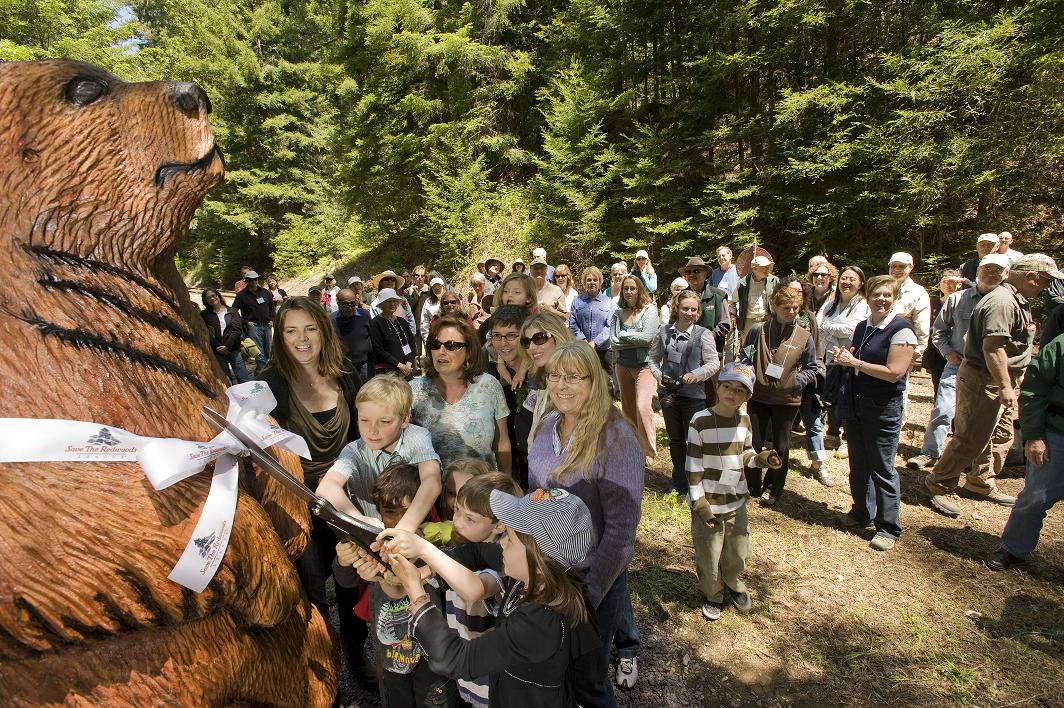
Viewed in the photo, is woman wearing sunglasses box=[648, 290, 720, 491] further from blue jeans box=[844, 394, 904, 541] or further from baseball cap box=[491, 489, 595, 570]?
baseball cap box=[491, 489, 595, 570]

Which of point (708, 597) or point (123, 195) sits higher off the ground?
point (123, 195)

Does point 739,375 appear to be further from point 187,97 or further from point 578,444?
point 187,97

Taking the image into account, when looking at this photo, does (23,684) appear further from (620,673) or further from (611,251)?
(611,251)

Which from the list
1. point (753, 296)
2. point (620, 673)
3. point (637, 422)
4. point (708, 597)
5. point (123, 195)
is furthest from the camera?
point (753, 296)

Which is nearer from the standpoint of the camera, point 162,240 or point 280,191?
point 162,240

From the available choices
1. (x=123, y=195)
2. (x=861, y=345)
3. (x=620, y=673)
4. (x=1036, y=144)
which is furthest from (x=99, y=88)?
(x=1036, y=144)

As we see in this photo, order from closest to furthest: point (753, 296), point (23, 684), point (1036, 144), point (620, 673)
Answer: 1. point (23, 684)
2. point (620, 673)
3. point (753, 296)
4. point (1036, 144)

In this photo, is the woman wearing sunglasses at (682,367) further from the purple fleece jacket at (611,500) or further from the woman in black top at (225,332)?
the woman in black top at (225,332)

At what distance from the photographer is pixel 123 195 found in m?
1.18

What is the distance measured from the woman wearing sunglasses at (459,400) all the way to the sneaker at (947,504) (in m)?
3.77

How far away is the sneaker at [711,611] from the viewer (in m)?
3.21

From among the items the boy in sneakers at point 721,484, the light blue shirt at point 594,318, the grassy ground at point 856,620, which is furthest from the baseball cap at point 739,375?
the light blue shirt at point 594,318

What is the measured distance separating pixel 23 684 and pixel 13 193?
0.99 metres

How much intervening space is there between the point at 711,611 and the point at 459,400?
202cm
